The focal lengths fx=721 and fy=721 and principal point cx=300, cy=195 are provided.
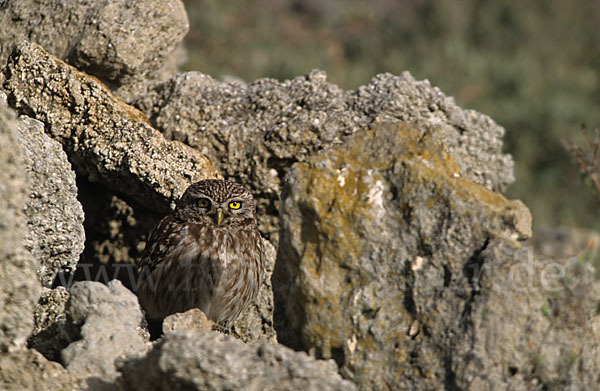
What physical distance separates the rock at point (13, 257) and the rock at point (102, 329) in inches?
12.1

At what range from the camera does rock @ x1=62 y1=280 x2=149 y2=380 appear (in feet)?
10.3

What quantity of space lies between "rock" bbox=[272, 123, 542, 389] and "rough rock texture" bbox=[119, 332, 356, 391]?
456 mm

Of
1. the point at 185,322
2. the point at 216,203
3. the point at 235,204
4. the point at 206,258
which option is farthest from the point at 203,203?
the point at 185,322

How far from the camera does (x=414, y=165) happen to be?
3463mm

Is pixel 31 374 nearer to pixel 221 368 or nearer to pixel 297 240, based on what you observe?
pixel 221 368

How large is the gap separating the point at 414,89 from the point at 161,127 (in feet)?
5.65

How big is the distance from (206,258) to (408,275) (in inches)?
58.9

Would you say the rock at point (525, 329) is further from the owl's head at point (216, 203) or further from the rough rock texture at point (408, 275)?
the owl's head at point (216, 203)

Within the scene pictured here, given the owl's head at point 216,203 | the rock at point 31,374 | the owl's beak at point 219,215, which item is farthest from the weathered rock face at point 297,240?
the owl's beak at point 219,215

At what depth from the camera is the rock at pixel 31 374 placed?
9.39 feet

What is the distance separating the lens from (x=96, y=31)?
4754 mm

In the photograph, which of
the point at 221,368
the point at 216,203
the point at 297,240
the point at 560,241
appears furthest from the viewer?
the point at 560,241

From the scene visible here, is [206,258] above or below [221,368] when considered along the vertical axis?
above

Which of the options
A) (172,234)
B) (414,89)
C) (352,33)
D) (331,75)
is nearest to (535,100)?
(331,75)
